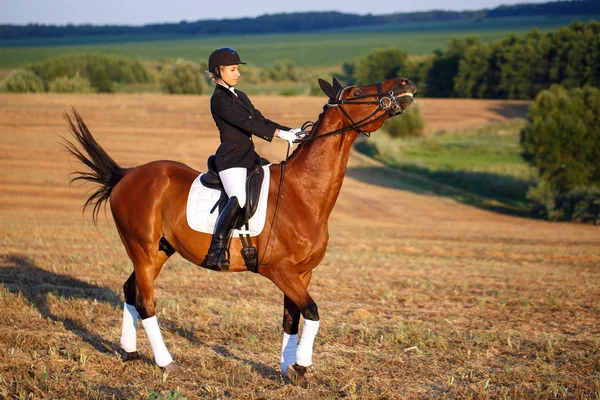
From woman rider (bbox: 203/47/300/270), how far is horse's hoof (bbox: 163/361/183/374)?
1.06m

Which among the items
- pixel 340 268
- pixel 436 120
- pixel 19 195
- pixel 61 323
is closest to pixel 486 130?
pixel 436 120

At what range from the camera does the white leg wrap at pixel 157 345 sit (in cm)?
693

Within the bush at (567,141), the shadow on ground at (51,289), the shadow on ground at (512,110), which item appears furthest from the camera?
the shadow on ground at (512,110)

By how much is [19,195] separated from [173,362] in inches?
834

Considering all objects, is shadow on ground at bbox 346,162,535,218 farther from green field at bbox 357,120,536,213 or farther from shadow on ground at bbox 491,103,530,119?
shadow on ground at bbox 491,103,530,119

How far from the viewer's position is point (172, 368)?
22.5ft

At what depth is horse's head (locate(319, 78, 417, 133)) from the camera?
21.2 ft

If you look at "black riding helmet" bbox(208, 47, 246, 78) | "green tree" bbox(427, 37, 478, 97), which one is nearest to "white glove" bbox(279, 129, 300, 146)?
"black riding helmet" bbox(208, 47, 246, 78)

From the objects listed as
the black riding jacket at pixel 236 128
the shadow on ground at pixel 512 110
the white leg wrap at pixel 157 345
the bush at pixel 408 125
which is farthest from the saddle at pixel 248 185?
the shadow on ground at pixel 512 110

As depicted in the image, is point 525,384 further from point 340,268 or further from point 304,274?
point 340,268

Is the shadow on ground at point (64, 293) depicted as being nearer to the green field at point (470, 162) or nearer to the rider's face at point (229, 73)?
the rider's face at point (229, 73)

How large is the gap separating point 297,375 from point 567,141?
87.9 feet

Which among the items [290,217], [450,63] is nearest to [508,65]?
[450,63]

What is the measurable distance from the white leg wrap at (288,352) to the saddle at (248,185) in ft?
4.10
